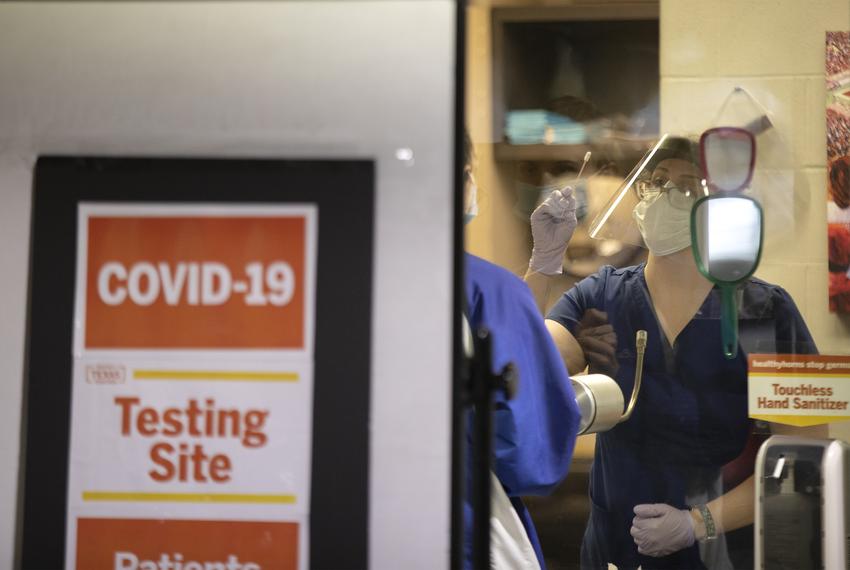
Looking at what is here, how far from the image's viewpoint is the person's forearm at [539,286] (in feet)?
6.26

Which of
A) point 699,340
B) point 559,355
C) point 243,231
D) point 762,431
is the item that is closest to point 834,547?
point 762,431

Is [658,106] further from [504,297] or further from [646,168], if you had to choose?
[504,297]

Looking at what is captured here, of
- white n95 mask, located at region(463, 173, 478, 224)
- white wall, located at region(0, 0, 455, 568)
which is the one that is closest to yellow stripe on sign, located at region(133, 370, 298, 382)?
white wall, located at region(0, 0, 455, 568)

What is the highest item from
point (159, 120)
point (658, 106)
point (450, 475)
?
point (658, 106)

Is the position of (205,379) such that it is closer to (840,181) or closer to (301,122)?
(301,122)

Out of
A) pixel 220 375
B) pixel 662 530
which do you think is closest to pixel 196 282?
pixel 220 375

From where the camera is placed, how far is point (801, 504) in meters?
1.90

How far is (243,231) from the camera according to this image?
1397 mm

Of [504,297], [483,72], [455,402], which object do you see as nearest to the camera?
[455,402]

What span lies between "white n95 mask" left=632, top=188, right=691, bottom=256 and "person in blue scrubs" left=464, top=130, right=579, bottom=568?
316mm

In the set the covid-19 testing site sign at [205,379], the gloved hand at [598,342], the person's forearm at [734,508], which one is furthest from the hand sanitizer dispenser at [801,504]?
the covid-19 testing site sign at [205,379]

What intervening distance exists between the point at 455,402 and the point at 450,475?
11 cm

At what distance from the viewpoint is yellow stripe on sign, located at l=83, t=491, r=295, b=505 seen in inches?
54.6

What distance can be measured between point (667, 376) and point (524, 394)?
0.39 meters
